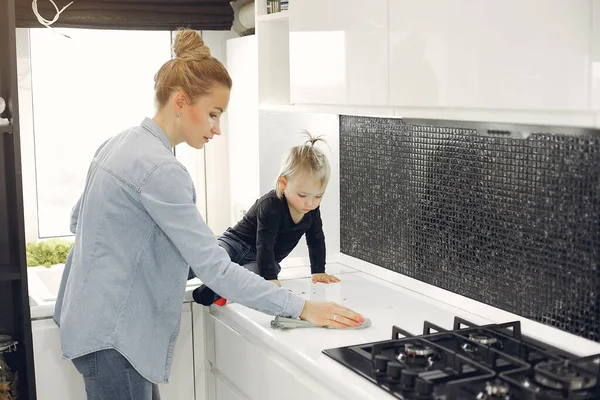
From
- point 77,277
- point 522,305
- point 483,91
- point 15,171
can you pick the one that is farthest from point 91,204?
point 522,305

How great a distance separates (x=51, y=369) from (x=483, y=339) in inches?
54.4

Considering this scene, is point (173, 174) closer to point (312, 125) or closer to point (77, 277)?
point (77, 277)

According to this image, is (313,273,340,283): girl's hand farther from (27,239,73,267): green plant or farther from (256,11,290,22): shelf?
(27,239,73,267): green plant

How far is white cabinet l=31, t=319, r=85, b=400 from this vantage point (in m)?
2.55

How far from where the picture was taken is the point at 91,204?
6.77 feet

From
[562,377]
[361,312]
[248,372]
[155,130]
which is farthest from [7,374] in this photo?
[562,377]

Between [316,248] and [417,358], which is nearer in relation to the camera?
[417,358]

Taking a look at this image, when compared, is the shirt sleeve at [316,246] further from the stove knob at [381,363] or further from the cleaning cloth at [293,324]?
the stove knob at [381,363]

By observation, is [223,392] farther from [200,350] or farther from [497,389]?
[497,389]

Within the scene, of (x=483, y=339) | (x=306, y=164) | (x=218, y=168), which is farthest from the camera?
(x=218, y=168)

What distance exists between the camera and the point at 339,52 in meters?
2.25

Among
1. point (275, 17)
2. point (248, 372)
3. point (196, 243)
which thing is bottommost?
point (248, 372)

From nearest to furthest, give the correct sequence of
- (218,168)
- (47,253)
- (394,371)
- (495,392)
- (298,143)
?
(495,392) < (394,371) < (298,143) < (47,253) < (218,168)

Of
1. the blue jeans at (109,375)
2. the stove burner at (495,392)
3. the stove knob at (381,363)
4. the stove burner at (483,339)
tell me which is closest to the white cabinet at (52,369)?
the blue jeans at (109,375)
